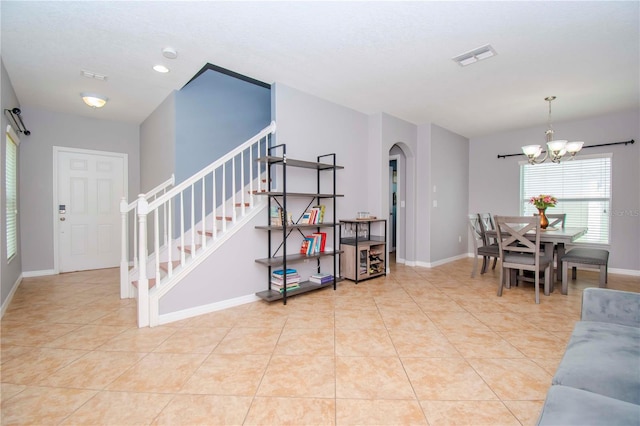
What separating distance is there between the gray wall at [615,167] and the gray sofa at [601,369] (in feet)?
14.3

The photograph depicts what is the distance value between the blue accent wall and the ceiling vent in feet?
9.46

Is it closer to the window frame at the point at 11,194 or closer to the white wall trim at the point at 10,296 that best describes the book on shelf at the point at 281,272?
the white wall trim at the point at 10,296

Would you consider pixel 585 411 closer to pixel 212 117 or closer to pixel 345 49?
pixel 345 49

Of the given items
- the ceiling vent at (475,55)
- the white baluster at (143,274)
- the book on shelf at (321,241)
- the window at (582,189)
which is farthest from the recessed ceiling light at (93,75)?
the window at (582,189)

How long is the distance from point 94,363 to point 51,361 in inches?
12.6

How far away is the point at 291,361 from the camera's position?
2068mm

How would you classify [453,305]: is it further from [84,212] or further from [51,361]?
[84,212]

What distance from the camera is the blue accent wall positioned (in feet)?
13.1

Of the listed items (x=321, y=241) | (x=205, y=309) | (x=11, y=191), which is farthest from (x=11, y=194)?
(x=321, y=241)

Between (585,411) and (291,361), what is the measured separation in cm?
160

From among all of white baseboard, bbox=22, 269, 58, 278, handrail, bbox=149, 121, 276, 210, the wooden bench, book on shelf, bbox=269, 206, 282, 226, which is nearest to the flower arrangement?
the wooden bench

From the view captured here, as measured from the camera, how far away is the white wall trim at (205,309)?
109 inches

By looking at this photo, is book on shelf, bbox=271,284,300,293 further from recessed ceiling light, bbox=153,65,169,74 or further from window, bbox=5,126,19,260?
window, bbox=5,126,19,260

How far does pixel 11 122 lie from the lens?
370 centimetres
